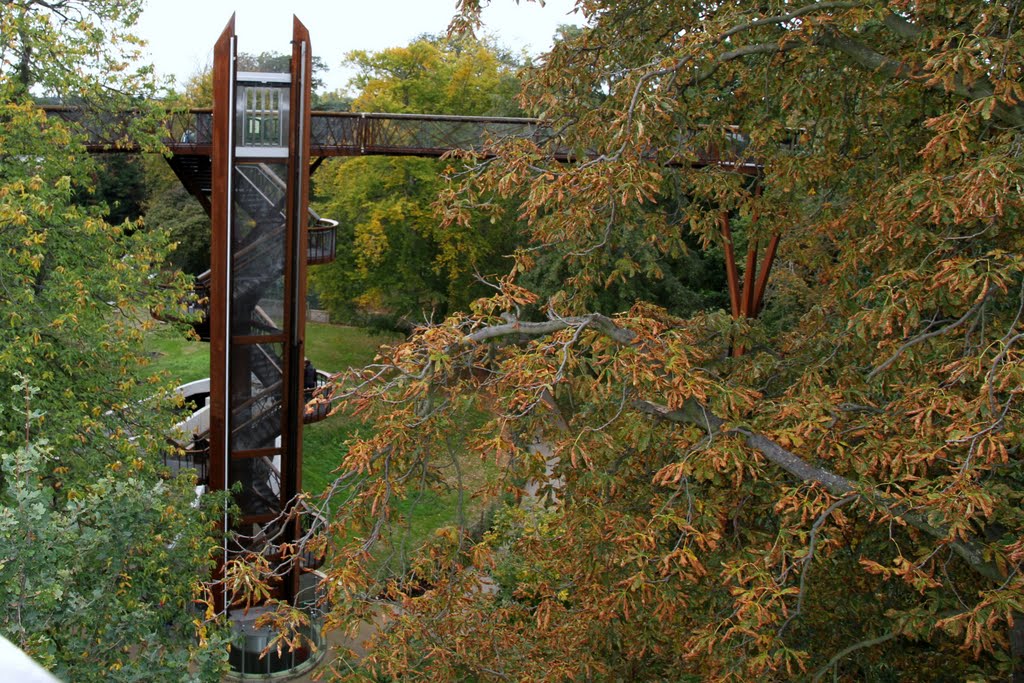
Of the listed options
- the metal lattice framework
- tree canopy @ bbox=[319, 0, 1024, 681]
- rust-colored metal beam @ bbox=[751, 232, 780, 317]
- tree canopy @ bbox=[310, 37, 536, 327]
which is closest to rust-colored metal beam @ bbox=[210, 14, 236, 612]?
tree canopy @ bbox=[319, 0, 1024, 681]

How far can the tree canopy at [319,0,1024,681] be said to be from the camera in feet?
15.2

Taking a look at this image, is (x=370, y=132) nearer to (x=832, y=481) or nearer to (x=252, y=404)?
(x=252, y=404)

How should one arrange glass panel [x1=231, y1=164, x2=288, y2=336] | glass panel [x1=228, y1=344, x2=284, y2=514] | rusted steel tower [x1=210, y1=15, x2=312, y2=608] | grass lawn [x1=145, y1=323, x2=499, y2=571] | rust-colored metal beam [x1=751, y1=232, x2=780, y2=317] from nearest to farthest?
rusted steel tower [x1=210, y1=15, x2=312, y2=608]
glass panel [x1=231, y1=164, x2=288, y2=336]
glass panel [x1=228, y1=344, x2=284, y2=514]
rust-colored metal beam [x1=751, y1=232, x2=780, y2=317]
grass lawn [x1=145, y1=323, x2=499, y2=571]

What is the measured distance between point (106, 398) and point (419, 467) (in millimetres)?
5975

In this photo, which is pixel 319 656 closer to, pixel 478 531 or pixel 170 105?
pixel 478 531

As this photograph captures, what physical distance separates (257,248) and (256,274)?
0.86 feet

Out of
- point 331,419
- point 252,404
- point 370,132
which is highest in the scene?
point 370,132

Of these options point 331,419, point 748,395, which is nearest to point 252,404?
point 748,395

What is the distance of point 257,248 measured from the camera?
9789 mm

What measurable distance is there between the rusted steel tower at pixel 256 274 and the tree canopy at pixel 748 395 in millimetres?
3636

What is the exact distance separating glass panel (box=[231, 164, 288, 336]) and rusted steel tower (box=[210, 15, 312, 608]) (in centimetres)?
1

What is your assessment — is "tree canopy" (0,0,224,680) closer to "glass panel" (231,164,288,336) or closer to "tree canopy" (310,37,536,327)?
"glass panel" (231,164,288,336)

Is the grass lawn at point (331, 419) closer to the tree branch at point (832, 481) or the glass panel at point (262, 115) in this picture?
the glass panel at point (262, 115)

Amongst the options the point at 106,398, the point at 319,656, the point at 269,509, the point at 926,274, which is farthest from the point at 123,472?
the point at 926,274
